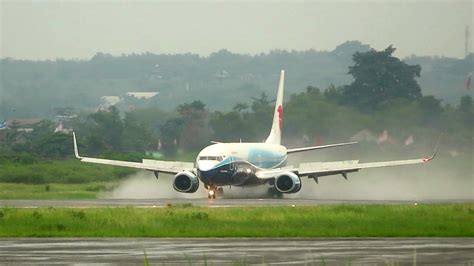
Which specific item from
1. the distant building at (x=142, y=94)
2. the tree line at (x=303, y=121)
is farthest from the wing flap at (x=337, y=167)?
the distant building at (x=142, y=94)

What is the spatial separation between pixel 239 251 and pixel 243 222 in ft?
37.6

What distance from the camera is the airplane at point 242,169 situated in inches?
2881

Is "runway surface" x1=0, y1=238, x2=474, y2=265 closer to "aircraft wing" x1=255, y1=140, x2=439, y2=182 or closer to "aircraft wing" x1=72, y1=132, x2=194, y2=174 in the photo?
"aircraft wing" x1=255, y1=140, x2=439, y2=182

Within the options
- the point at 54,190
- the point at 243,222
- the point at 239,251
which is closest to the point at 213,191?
the point at 54,190

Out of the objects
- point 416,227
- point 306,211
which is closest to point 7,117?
point 306,211

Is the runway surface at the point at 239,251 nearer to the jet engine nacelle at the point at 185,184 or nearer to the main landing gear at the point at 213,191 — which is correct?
the main landing gear at the point at 213,191

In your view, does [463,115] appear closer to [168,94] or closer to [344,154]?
[344,154]

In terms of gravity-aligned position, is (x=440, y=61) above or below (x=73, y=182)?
above

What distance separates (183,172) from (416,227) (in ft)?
105

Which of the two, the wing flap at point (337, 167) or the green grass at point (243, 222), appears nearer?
the green grass at point (243, 222)

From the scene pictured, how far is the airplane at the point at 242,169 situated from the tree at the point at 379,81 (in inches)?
562

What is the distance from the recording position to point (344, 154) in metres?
84.5

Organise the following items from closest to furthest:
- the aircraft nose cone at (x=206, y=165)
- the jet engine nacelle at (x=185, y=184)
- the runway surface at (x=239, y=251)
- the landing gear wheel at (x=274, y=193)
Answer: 1. the runway surface at (x=239, y=251)
2. the aircraft nose cone at (x=206, y=165)
3. the jet engine nacelle at (x=185, y=184)
4. the landing gear wheel at (x=274, y=193)

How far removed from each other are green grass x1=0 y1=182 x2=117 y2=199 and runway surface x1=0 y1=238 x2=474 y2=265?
29824 mm
